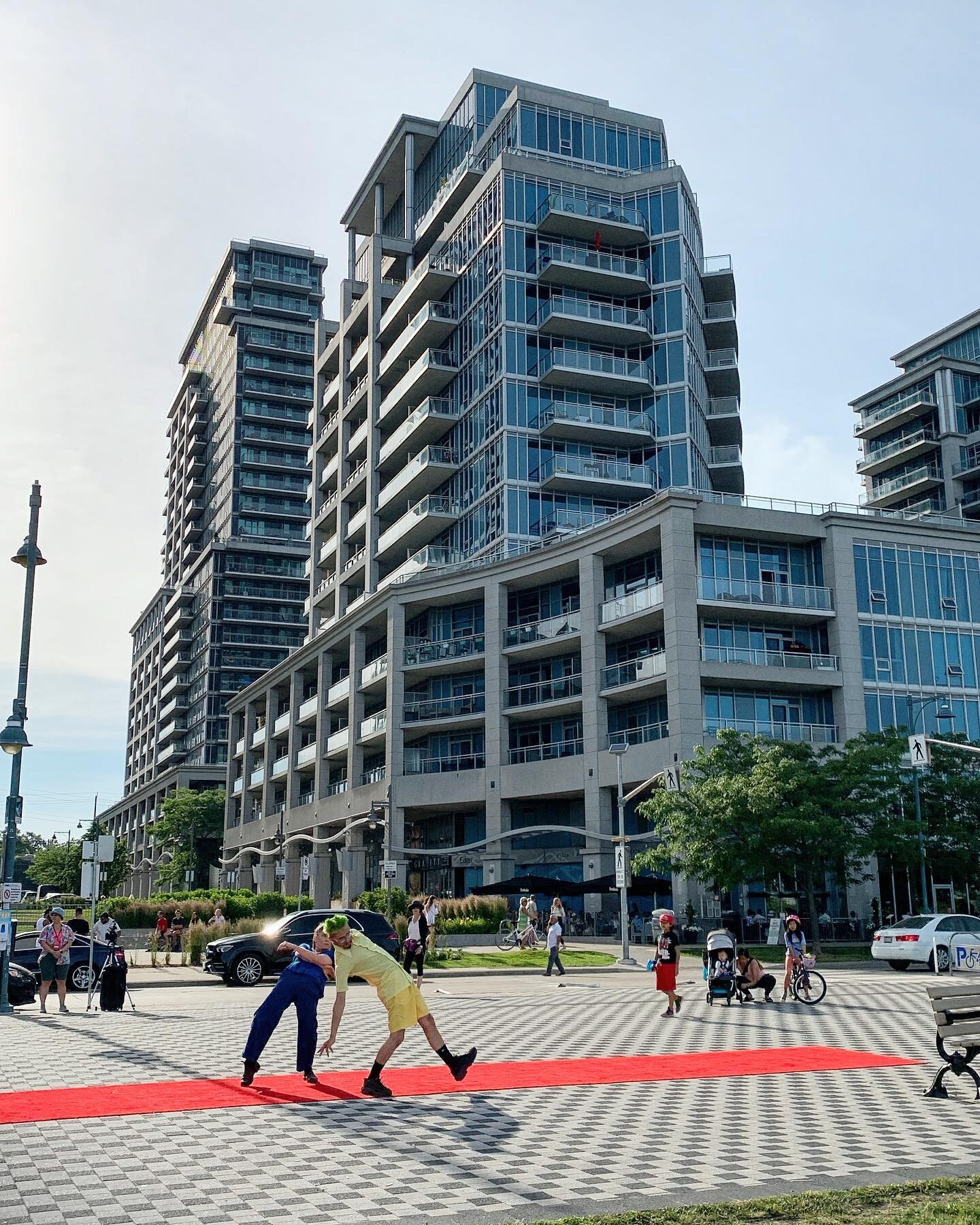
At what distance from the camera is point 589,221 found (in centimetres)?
6575

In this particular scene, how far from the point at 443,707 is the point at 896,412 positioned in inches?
2357

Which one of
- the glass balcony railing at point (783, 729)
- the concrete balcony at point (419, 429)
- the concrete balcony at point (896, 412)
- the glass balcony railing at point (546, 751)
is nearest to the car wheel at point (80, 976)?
the glass balcony railing at point (783, 729)

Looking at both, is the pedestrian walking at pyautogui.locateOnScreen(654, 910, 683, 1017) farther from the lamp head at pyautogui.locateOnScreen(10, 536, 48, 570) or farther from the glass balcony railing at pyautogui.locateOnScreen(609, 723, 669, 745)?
the glass balcony railing at pyautogui.locateOnScreen(609, 723, 669, 745)

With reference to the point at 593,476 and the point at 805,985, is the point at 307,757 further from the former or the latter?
the point at 805,985

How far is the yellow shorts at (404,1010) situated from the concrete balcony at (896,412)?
325ft

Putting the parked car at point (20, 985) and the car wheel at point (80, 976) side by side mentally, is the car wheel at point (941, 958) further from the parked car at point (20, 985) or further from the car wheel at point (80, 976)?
the parked car at point (20, 985)

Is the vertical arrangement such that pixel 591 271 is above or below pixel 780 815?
above

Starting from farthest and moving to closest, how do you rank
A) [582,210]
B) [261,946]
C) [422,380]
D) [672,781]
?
1. [422,380]
2. [582,210]
3. [672,781]
4. [261,946]

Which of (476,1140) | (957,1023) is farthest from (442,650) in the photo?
(476,1140)

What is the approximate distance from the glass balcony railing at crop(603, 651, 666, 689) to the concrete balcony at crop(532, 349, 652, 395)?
17143 mm

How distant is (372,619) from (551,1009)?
4681cm

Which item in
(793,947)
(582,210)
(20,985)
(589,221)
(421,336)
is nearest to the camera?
(793,947)

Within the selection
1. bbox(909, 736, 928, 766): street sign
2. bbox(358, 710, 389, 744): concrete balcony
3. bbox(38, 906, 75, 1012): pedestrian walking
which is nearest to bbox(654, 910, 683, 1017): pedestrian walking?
bbox(38, 906, 75, 1012): pedestrian walking

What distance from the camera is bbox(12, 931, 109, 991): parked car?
2784cm
